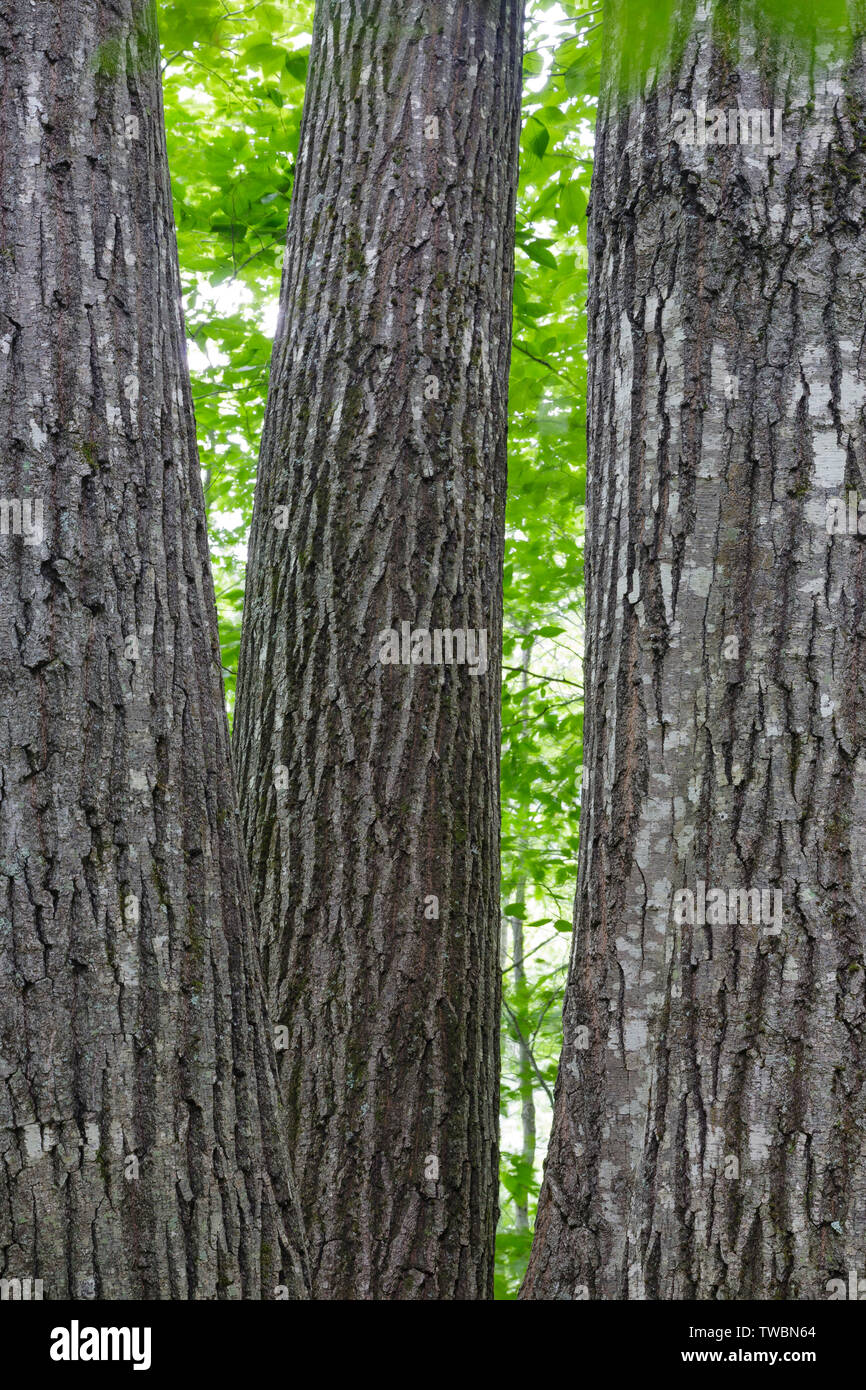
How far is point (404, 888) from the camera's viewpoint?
260 cm

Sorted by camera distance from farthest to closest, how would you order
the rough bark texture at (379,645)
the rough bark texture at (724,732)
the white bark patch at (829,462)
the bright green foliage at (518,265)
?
the bright green foliage at (518,265), the rough bark texture at (379,645), the white bark patch at (829,462), the rough bark texture at (724,732)

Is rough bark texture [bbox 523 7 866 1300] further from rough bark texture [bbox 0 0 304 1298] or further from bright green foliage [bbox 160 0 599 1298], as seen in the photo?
bright green foliage [bbox 160 0 599 1298]

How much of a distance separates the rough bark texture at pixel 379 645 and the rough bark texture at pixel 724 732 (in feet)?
2.20

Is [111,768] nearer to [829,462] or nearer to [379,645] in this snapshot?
[379,645]

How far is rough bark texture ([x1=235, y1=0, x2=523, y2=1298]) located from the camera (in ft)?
8.14

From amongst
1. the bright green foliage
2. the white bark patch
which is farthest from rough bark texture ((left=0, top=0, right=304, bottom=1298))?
the bright green foliage

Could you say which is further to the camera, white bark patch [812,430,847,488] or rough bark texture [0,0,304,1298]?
white bark patch [812,430,847,488]

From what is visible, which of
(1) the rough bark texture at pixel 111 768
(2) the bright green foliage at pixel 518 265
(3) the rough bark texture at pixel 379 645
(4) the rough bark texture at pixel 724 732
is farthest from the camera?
(2) the bright green foliage at pixel 518 265

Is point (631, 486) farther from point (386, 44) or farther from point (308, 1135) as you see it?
point (386, 44)

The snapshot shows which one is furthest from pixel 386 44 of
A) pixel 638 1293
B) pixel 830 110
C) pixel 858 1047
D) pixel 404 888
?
pixel 638 1293

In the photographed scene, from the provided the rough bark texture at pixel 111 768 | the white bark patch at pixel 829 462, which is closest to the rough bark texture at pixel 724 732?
the white bark patch at pixel 829 462

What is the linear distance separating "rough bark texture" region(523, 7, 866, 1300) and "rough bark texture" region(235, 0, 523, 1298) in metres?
0.67

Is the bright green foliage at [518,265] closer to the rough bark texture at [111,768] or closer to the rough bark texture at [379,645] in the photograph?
the rough bark texture at [379,645]

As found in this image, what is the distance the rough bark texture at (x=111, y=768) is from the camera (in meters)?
1.54
